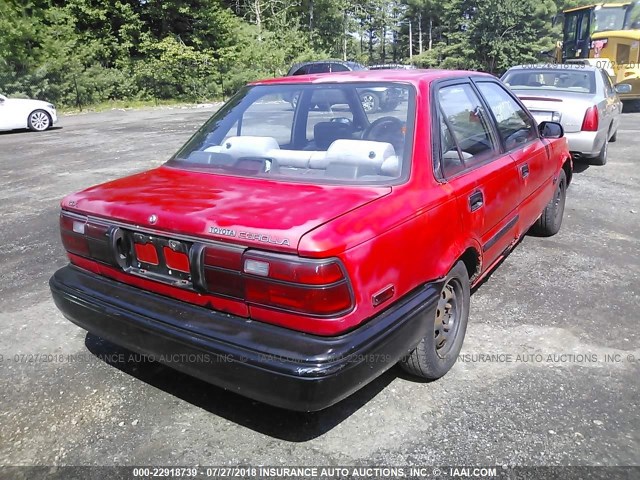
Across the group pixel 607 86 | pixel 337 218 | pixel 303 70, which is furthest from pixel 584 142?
pixel 303 70

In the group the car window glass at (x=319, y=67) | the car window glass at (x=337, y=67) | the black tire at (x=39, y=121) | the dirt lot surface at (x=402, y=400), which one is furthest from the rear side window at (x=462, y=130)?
the car window glass at (x=319, y=67)

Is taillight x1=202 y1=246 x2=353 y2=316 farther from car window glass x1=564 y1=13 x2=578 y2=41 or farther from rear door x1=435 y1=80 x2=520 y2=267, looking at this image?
car window glass x1=564 y1=13 x2=578 y2=41

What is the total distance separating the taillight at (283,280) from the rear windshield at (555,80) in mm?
7280

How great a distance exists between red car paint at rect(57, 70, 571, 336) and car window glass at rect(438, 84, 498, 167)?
99 mm

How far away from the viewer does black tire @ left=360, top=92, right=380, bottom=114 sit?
3.29m

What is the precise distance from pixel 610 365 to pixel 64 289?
3070 mm

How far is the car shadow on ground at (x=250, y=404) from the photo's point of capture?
8.57ft

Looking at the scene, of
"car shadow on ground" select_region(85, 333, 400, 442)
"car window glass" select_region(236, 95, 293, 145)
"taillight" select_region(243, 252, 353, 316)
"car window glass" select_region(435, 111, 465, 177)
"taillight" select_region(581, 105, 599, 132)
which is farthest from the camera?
"taillight" select_region(581, 105, 599, 132)

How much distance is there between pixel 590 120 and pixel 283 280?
662cm

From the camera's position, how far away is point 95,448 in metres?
2.50

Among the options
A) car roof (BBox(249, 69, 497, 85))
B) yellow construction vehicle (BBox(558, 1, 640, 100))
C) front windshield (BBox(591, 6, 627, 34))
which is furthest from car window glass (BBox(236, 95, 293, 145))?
front windshield (BBox(591, 6, 627, 34))

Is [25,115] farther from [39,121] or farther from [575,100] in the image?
[575,100]

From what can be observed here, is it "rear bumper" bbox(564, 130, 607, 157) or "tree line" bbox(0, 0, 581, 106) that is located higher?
"tree line" bbox(0, 0, 581, 106)

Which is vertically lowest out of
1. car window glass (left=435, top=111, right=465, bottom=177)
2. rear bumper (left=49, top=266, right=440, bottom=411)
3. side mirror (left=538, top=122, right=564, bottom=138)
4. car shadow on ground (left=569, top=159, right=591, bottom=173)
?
car shadow on ground (left=569, top=159, right=591, bottom=173)
